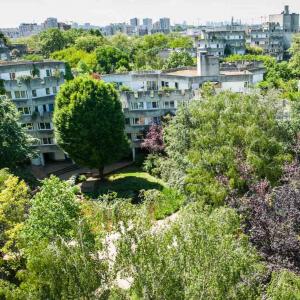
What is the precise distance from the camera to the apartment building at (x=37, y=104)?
4750cm

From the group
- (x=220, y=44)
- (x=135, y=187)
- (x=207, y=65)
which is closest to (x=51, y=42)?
(x=220, y=44)

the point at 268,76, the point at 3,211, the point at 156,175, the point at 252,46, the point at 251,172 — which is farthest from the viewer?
the point at 252,46

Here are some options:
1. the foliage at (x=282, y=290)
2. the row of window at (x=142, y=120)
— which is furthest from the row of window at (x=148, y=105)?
the foliage at (x=282, y=290)

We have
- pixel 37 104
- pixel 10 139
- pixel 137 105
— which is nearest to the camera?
pixel 10 139

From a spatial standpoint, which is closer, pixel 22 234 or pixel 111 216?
pixel 111 216

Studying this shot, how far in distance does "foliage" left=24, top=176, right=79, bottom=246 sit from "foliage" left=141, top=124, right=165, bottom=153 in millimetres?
18931

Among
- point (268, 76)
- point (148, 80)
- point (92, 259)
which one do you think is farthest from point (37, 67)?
point (92, 259)

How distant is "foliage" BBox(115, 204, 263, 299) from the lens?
1291 cm

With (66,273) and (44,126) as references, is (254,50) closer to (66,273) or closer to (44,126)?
(44,126)

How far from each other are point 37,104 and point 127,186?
1585 cm

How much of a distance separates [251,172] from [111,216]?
12401 millimetres

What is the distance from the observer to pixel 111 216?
594 inches

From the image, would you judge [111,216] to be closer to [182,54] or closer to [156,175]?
[156,175]

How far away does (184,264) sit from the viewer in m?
13.5
